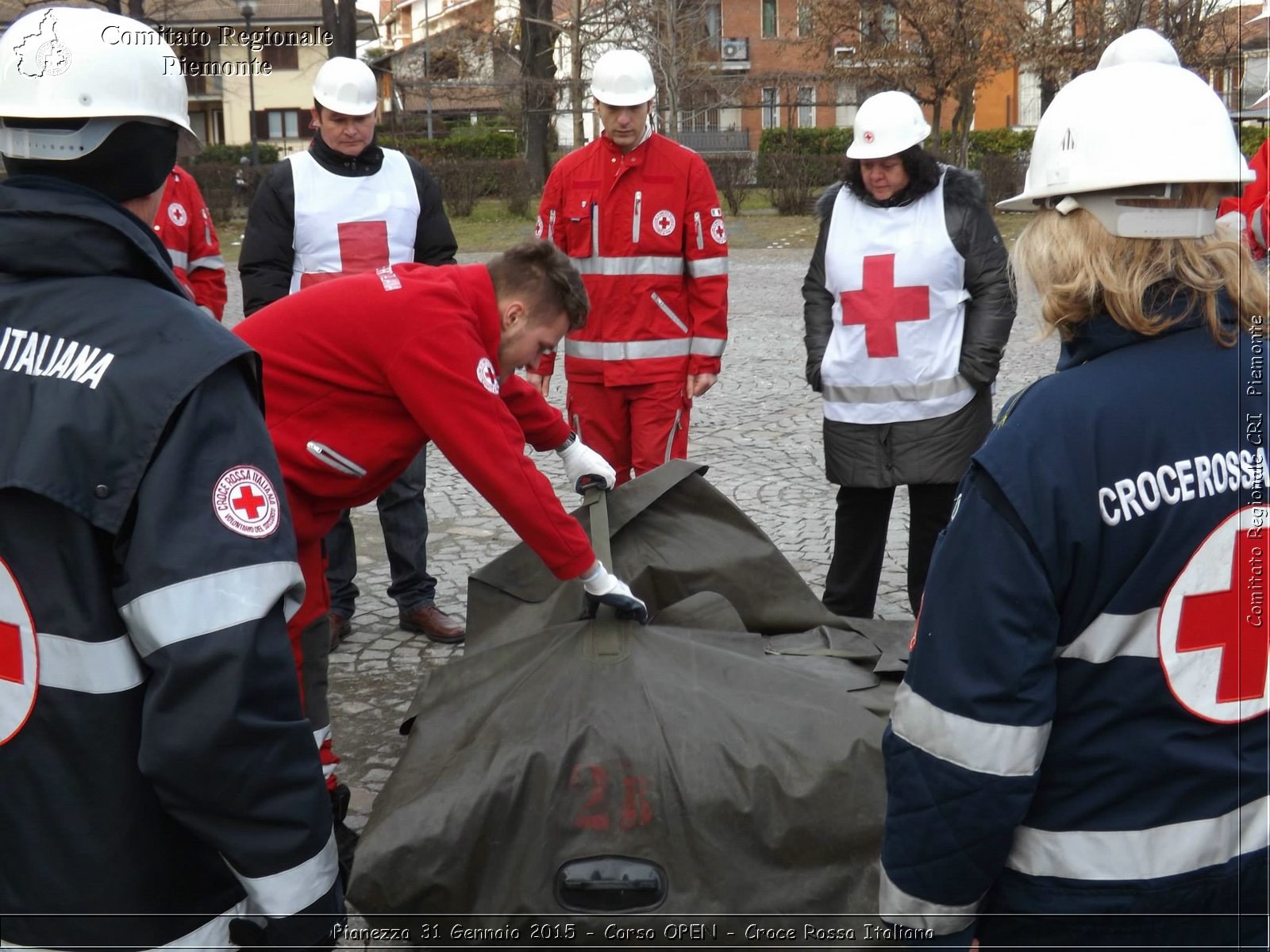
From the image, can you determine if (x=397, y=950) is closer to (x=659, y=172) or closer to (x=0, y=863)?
(x=0, y=863)

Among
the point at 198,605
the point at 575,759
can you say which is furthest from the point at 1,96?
the point at 575,759

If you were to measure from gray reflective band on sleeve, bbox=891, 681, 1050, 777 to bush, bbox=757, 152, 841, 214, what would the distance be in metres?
23.0

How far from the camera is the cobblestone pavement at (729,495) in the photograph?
13.9 ft

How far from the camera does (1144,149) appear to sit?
5.22ft

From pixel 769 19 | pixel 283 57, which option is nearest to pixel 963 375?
pixel 283 57

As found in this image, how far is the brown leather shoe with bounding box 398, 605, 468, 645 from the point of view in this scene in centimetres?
487

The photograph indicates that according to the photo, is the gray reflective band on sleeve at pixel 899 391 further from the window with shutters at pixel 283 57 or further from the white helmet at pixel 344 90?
the window with shutters at pixel 283 57

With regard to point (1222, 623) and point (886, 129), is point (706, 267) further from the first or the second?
point (1222, 623)

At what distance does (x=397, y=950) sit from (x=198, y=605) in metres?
1.70

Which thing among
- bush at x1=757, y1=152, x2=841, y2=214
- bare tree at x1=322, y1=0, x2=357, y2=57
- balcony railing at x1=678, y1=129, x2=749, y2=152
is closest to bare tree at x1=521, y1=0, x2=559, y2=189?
bare tree at x1=322, y1=0, x2=357, y2=57

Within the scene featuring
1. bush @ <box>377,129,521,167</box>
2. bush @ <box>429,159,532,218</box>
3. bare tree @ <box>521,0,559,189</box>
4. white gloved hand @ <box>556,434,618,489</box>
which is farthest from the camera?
bush @ <box>377,129,521,167</box>

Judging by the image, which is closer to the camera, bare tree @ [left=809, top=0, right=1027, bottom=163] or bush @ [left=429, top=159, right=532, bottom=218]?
bare tree @ [left=809, top=0, right=1027, bottom=163]

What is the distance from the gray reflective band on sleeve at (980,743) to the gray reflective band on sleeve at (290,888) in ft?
2.54

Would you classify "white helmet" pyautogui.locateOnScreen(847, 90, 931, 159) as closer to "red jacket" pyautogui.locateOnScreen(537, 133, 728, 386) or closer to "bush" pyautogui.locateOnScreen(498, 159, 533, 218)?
"red jacket" pyautogui.locateOnScreen(537, 133, 728, 386)
